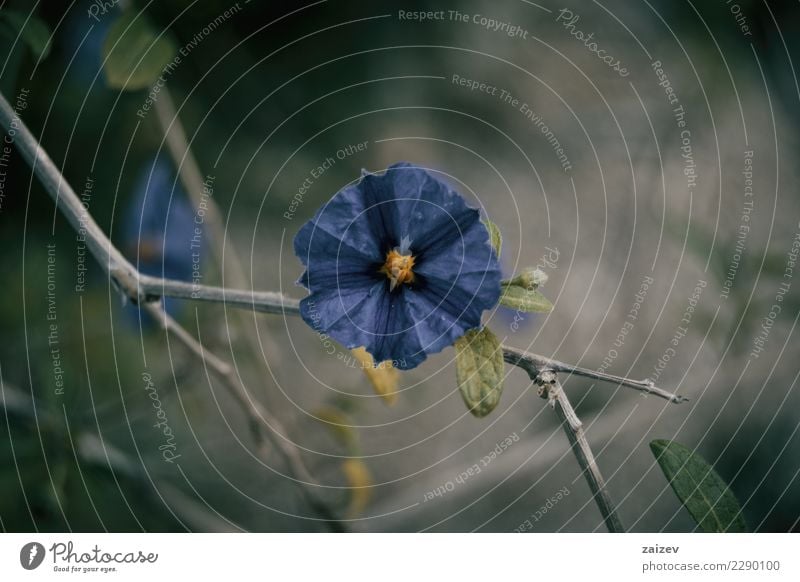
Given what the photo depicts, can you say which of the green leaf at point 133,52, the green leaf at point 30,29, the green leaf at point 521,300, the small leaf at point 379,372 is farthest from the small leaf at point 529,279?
the green leaf at point 30,29

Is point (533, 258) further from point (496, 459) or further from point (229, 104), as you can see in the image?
point (229, 104)

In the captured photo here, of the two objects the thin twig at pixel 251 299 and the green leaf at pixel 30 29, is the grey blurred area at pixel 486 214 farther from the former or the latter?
the thin twig at pixel 251 299

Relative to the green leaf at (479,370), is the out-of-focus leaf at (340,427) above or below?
below

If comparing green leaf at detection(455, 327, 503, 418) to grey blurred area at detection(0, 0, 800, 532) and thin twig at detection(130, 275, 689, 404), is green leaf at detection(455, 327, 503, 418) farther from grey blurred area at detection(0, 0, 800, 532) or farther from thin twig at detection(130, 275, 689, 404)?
grey blurred area at detection(0, 0, 800, 532)
